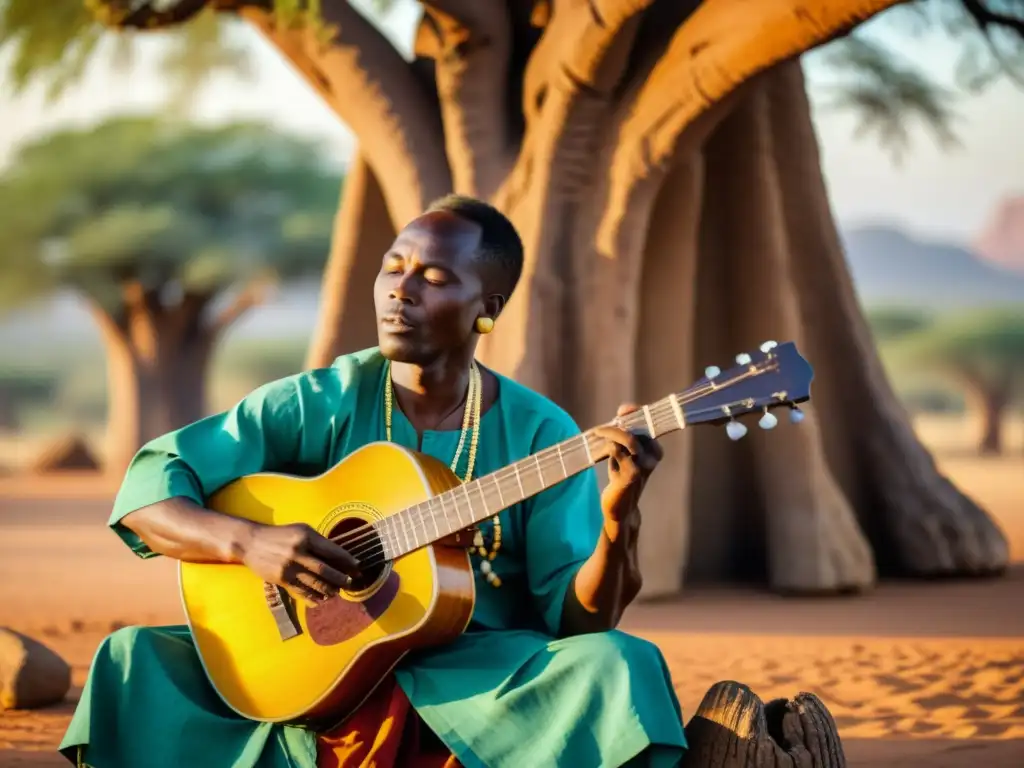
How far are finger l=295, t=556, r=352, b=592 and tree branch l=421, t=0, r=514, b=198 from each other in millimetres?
4817

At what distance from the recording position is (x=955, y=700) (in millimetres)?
5406

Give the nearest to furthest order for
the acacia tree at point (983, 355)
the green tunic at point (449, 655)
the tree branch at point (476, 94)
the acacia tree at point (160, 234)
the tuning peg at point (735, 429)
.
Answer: the tuning peg at point (735, 429), the green tunic at point (449, 655), the tree branch at point (476, 94), the acacia tree at point (160, 234), the acacia tree at point (983, 355)

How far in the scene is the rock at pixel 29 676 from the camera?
16.7ft

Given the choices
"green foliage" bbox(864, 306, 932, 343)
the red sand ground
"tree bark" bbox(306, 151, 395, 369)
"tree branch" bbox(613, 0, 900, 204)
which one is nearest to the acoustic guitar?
the red sand ground

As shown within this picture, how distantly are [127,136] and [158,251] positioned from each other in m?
3.77

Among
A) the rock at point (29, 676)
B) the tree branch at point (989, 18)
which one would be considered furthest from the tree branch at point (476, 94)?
the rock at point (29, 676)

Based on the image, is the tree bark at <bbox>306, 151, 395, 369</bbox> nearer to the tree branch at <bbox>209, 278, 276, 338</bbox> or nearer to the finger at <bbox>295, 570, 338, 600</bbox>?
the finger at <bbox>295, 570, 338, 600</bbox>

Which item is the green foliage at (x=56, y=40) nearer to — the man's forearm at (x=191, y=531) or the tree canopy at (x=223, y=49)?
the tree canopy at (x=223, y=49)

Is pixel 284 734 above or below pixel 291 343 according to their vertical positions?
below

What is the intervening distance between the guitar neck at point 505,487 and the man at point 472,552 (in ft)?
0.18

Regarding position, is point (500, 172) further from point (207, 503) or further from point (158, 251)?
point (158, 251)

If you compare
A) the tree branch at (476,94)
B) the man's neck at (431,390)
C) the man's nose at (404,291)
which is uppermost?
the tree branch at (476,94)

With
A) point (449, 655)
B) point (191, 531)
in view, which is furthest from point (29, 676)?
point (449, 655)

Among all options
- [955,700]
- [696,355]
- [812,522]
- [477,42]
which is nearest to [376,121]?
[477,42]
